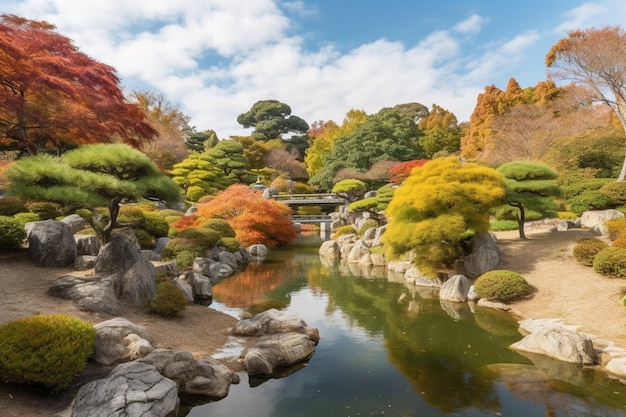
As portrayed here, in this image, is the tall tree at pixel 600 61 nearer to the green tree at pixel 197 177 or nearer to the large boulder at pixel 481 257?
the large boulder at pixel 481 257

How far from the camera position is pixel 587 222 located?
763 inches

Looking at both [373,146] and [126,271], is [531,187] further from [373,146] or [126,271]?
[373,146]

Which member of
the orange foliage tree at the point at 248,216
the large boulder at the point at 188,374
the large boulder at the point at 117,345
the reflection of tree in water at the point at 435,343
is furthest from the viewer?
the orange foliage tree at the point at 248,216

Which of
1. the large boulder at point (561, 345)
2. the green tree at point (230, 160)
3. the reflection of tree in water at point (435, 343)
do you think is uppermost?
the green tree at point (230, 160)

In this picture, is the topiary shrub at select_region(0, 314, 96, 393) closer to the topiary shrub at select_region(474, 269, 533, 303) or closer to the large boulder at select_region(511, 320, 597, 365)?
the large boulder at select_region(511, 320, 597, 365)

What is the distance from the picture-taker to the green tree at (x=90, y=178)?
9.07 m

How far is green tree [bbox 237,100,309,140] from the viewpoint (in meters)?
60.7

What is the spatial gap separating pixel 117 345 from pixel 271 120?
56.9 meters

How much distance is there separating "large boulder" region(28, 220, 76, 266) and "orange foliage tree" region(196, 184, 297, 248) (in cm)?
1130

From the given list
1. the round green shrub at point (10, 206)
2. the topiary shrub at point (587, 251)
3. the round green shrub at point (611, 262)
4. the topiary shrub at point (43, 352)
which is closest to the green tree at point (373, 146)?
the topiary shrub at point (587, 251)

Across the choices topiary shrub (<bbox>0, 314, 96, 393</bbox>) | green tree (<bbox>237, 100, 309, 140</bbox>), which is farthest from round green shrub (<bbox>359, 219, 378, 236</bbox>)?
green tree (<bbox>237, 100, 309, 140</bbox>)

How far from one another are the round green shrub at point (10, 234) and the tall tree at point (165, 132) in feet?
84.2

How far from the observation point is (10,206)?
1538cm

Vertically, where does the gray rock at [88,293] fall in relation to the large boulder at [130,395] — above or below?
above
